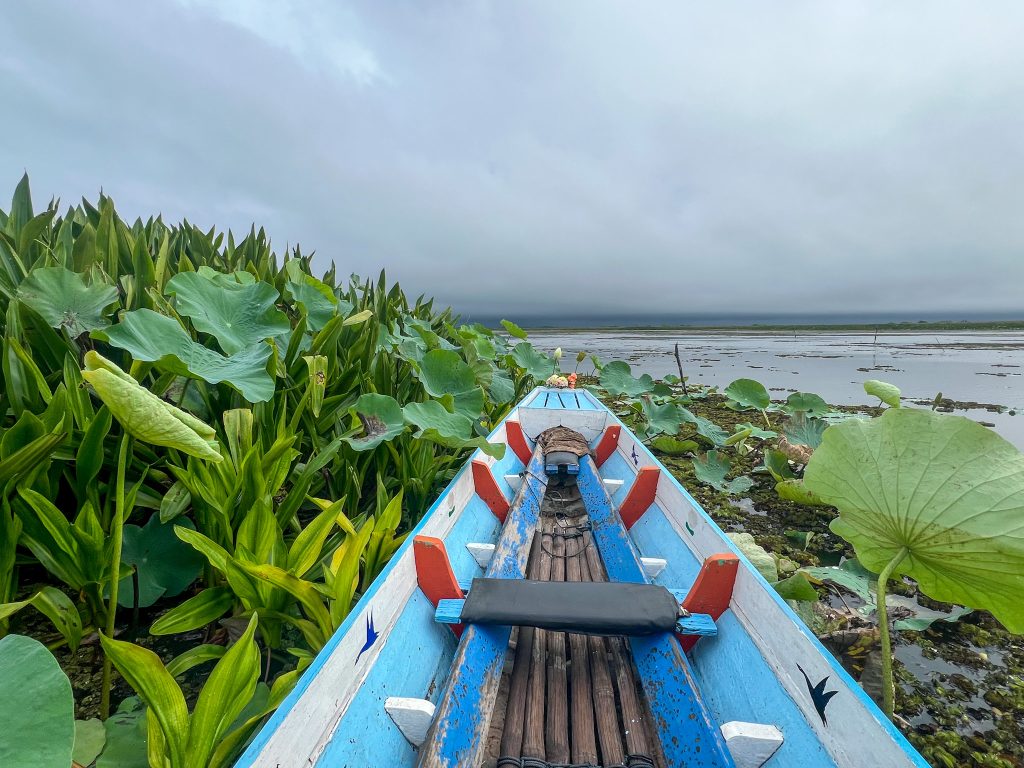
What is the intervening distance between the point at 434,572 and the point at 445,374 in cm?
111

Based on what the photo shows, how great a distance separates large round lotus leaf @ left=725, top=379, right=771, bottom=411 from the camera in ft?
13.4

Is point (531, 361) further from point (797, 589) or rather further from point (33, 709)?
point (33, 709)

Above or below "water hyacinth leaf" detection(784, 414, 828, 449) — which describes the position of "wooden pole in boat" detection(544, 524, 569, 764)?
below

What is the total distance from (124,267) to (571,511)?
2603 mm

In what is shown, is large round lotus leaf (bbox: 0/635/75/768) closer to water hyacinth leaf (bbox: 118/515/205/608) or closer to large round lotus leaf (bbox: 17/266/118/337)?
water hyacinth leaf (bbox: 118/515/205/608)

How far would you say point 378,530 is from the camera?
4.73ft

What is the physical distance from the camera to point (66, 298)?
1.31 metres

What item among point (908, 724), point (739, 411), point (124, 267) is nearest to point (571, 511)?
point (908, 724)

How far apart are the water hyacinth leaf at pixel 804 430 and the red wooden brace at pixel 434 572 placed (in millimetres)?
2912

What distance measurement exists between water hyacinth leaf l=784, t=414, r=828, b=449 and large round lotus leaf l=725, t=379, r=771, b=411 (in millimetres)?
840

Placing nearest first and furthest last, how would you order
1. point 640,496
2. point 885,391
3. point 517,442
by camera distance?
1. point 640,496
2. point 885,391
3. point 517,442

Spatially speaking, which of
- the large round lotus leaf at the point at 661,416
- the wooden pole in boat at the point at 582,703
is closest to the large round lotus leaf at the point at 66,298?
the wooden pole in boat at the point at 582,703

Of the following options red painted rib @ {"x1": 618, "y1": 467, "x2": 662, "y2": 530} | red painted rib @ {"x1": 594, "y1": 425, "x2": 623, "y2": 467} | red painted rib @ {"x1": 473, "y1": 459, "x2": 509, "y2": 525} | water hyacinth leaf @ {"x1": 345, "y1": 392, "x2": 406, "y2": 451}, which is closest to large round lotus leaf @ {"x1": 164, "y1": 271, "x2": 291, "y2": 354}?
water hyacinth leaf @ {"x1": 345, "y1": 392, "x2": 406, "y2": 451}

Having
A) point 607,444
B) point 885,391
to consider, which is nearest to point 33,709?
point 607,444
